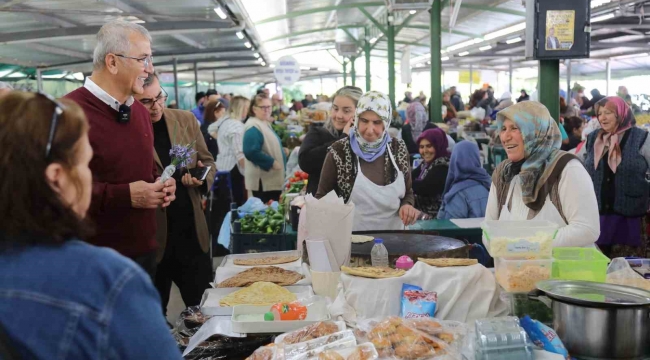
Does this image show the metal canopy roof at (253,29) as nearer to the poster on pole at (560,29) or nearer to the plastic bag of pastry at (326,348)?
the poster on pole at (560,29)

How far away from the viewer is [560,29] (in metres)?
4.55

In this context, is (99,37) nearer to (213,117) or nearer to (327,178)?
(327,178)

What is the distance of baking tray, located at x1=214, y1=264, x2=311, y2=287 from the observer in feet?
10.4

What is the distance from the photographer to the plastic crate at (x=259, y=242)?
5.01 m

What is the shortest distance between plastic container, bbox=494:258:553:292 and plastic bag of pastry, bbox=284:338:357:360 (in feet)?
2.06

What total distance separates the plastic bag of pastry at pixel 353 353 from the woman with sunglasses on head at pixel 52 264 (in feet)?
3.16

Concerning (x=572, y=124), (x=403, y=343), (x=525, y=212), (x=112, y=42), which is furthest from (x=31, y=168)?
(x=572, y=124)

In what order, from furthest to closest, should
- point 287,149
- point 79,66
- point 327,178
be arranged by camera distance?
point 79,66 → point 287,149 → point 327,178

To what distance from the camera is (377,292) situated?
2.56 m

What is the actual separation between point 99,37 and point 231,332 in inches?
58.8

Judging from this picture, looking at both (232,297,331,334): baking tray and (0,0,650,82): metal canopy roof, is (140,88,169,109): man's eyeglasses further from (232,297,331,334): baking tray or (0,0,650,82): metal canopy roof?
(0,0,650,82): metal canopy roof

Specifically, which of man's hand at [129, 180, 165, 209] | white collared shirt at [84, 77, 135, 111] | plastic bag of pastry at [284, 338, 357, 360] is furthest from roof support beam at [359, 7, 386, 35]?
plastic bag of pastry at [284, 338, 357, 360]

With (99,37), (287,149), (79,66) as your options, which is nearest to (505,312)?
(99,37)

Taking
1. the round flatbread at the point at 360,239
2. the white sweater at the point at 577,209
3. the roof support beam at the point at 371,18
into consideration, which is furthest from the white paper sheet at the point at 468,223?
the roof support beam at the point at 371,18
